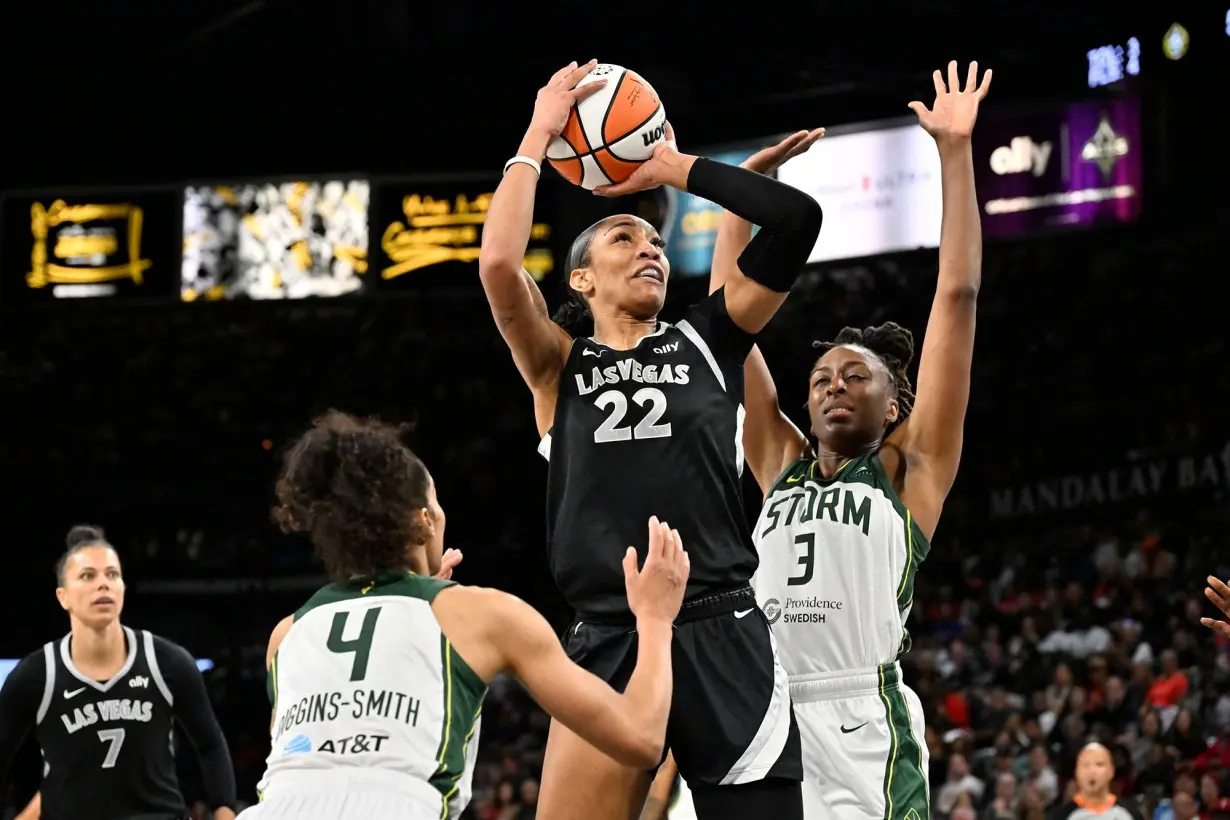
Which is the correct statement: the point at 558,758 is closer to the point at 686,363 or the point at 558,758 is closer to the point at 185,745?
the point at 686,363

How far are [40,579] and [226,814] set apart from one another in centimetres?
1506

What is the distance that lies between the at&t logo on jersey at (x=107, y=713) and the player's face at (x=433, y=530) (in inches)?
127

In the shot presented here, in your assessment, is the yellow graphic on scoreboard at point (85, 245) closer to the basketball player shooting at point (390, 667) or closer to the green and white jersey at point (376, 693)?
the basketball player shooting at point (390, 667)

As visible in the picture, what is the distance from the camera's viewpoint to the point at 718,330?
407cm

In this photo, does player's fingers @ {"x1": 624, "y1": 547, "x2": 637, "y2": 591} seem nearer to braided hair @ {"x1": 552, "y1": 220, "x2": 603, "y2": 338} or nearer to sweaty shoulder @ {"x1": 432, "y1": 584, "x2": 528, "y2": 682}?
sweaty shoulder @ {"x1": 432, "y1": 584, "x2": 528, "y2": 682}

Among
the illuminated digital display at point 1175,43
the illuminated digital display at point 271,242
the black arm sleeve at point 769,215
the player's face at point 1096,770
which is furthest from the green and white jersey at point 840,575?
the illuminated digital display at point 271,242

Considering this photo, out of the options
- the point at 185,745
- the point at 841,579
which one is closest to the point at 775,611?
the point at 841,579

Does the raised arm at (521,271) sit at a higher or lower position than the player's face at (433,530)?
higher

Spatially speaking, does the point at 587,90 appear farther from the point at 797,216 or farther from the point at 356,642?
the point at 356,642

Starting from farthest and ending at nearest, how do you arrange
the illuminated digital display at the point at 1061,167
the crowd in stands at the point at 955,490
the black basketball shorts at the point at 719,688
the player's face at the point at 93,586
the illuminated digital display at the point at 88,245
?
the illuminated digital display at the point at 88,245 < the illuminated digital display at the point at 1061,167 < the crowd in stands at the point at 955,490 < the player's face at the point at 93,586 < the black basketball shorts at the point at 719,688

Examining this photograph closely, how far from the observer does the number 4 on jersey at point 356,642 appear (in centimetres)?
301

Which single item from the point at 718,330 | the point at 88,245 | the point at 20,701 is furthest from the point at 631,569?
the point at 88,245

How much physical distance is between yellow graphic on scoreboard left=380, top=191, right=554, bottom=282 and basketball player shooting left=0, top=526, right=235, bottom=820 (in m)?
11.7

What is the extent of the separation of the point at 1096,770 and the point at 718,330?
194 inches
